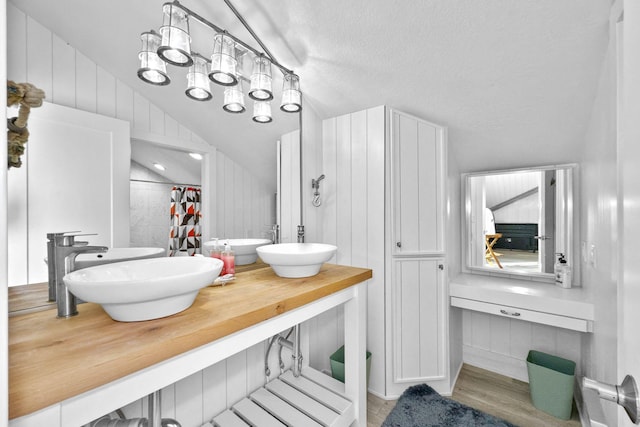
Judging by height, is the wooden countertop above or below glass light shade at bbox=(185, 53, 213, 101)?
below

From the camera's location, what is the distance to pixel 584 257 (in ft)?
6.14

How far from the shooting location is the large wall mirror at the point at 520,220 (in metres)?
2.09

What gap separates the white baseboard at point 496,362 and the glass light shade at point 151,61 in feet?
9.65

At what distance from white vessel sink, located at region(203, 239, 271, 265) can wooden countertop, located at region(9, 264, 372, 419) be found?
334 millimetres

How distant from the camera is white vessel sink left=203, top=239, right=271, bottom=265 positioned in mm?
1437

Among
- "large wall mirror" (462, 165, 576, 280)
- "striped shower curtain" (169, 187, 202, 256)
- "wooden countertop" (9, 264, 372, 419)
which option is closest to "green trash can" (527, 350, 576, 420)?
"large wall mirror" (462, 165, 576, 280)

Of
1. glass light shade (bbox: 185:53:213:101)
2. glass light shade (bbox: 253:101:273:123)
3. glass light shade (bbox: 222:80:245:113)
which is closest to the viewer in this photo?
glass light shade (bbox: 185:53:213:101)

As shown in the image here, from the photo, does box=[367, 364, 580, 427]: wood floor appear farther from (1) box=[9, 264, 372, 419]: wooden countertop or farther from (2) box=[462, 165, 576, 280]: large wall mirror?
(1) box=[9, 264, 372, 419]: wooden countertop

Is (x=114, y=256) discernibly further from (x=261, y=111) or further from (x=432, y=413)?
(x=432, y=413)

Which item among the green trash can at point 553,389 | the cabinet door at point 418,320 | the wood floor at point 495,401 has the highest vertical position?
the cabinet door at point 418,320

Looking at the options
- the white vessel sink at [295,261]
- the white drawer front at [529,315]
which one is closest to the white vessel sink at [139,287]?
the white vessel sink at [295,261]

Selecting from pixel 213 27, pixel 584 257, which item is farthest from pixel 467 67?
pixel 584 257

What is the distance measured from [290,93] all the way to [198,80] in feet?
1.87

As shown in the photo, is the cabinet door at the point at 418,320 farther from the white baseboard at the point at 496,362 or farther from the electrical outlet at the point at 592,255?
the electrical outlet at the point at 592,255
